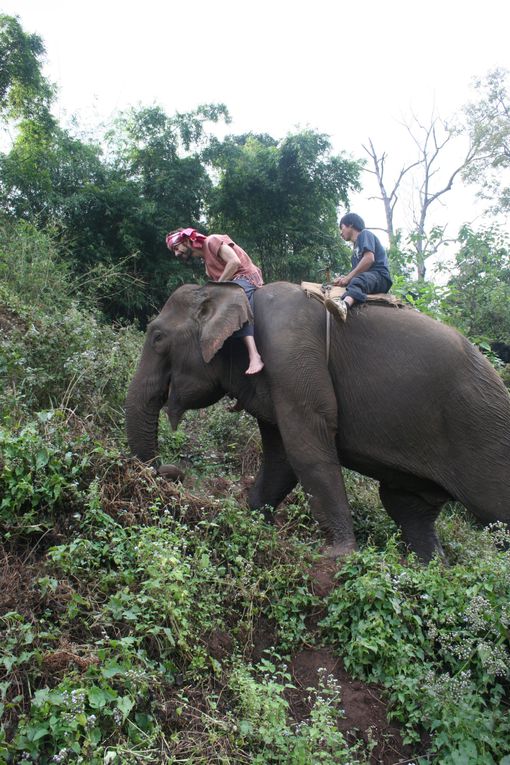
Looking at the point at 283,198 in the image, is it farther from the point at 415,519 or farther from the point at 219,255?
the point at 415,519

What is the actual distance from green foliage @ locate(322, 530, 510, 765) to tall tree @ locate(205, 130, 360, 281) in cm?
1273

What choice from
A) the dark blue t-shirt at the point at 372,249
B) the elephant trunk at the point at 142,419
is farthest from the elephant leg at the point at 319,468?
the dark blue t-shirt at the point at 372,249

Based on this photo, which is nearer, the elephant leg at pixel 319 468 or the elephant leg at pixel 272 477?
the elephant leg at pixel 319 468

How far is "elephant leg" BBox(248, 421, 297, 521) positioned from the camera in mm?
6273

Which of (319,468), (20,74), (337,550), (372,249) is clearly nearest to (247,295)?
(372,249)

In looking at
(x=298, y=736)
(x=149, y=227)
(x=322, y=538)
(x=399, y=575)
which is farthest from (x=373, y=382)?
(x=149, y=227)

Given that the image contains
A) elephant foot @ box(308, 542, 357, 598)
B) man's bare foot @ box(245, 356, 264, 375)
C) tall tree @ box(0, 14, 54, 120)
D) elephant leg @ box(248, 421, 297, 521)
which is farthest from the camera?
tall tree @ box(0, 14, 54, 120)

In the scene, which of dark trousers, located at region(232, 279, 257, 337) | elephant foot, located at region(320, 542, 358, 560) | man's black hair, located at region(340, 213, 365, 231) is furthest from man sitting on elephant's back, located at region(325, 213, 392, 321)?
elephant foot, located at region(320, 542, 358, 560)

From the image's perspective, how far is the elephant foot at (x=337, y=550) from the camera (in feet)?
16.5

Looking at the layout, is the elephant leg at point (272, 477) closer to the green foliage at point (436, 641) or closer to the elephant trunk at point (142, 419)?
the elephant trunk at point (142, 419)

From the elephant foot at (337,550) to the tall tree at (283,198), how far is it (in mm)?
11767

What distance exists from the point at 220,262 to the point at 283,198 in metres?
11.4

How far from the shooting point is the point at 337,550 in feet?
17.0

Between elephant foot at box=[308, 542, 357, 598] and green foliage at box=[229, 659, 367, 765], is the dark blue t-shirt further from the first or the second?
green foliage at box=[229, 659, 367, 765]
